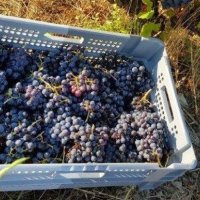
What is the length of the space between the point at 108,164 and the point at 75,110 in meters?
0.28

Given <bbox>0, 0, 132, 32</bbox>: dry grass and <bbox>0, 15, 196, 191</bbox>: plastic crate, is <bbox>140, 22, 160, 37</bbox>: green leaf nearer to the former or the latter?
<bbox>0, 0, 132, 32</bbox>: dry grass

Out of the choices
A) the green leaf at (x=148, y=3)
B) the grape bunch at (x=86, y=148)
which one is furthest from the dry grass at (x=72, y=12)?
the grape bunch at (x=86, y=148)

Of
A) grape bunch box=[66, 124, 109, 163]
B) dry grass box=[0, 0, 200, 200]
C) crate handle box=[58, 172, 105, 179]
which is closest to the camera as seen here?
crate handle box=[58, 172, 105, 179]

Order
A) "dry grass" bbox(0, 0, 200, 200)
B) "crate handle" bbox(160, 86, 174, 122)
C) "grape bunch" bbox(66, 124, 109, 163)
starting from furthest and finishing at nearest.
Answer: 1. "dry grass" bbox(0, 0, 200, 200)
2. "crate handle" bbox(160, 86, 174, 122)
3. "grape bunch" bbox(66, 124, 109, 163)

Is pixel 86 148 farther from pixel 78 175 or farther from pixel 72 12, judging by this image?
pixel 72 12

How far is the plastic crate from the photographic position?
1.53m

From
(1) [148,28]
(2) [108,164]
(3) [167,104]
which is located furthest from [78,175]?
(1) [148,28]

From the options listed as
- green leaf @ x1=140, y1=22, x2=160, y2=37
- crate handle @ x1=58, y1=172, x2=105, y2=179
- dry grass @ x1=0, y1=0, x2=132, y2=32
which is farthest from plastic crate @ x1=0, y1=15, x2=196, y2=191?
dry grass @ x1=0, y1=0, x2=132, y2=32

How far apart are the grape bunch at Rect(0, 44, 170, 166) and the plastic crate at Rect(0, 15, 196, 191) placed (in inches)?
1.5

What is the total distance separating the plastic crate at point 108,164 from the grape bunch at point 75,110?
0.04 m

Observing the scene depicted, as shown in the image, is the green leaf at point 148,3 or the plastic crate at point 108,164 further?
the green leaf at point 148,3

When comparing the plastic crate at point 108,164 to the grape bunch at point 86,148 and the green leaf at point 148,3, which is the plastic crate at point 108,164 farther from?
the green leaf at point 148,3

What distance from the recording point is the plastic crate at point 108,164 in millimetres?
1528

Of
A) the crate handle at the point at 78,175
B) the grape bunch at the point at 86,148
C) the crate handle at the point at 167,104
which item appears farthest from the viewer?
the crate handle at the point at 167,104
